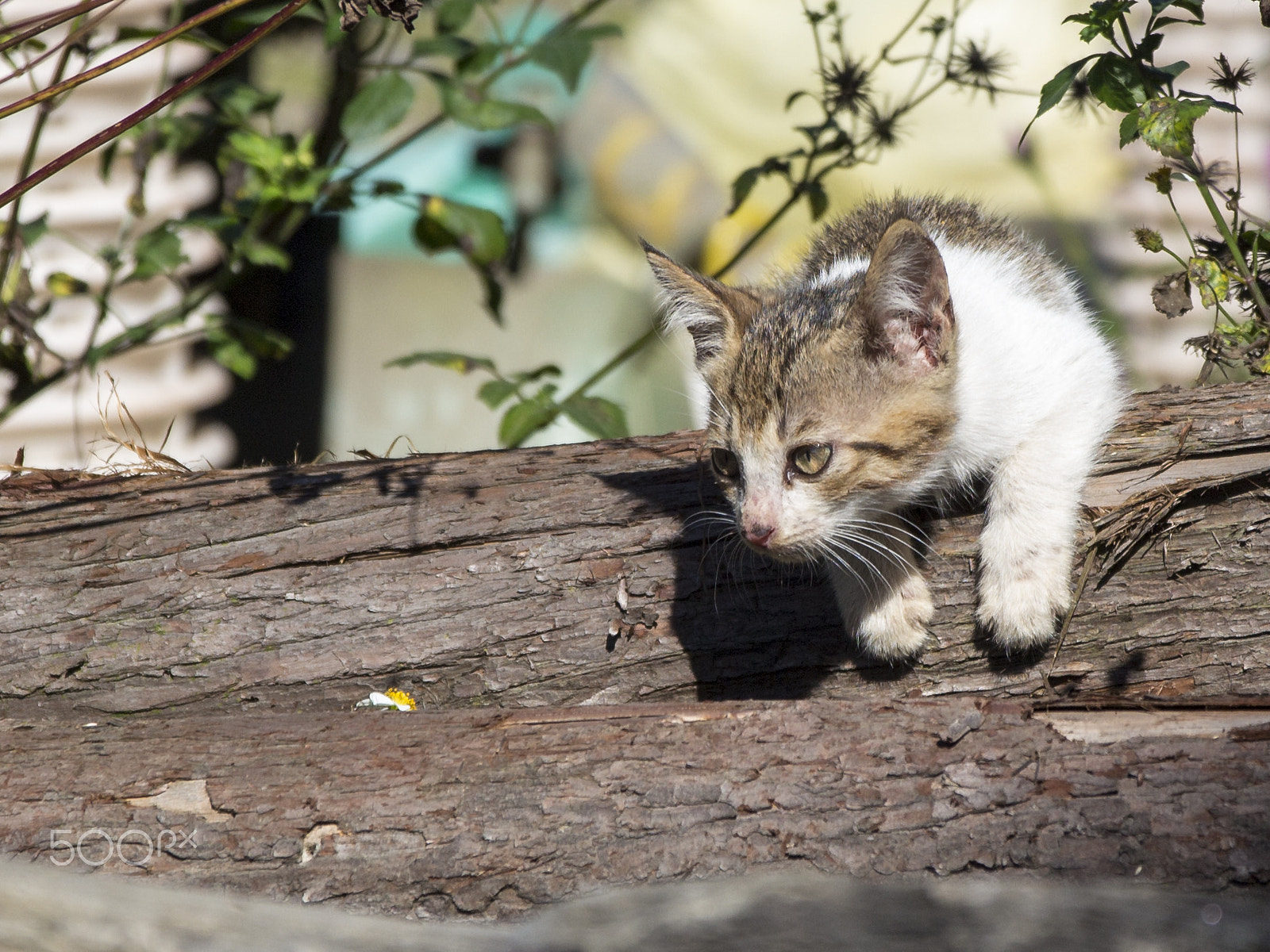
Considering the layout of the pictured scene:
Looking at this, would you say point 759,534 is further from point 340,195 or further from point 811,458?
point 340,195

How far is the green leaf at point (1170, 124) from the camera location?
2566 millimetres

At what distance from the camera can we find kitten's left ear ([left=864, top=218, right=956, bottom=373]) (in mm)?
2369

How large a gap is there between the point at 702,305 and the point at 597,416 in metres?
0.94

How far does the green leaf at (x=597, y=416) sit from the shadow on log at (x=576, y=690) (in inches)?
23.5

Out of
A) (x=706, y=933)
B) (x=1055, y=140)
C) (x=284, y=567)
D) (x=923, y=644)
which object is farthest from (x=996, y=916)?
(x=1055, y=140)

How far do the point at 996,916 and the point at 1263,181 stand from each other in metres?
5.08

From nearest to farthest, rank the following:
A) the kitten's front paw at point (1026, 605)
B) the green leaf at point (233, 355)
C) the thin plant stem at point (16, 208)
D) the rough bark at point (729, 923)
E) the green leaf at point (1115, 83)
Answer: the rough bark at point (729, 923) → the kitten's front paw at point (1026, 605) → the green leaf at point (1115, 83) → the thin plant stem at point (16, 208) → the green leaf at point (233, 355)

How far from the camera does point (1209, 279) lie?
2.89 m

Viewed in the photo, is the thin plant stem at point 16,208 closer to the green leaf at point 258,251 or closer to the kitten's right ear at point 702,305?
the green leaf at point 258,251

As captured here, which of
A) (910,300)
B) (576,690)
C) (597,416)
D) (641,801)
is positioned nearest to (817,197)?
(597,416)

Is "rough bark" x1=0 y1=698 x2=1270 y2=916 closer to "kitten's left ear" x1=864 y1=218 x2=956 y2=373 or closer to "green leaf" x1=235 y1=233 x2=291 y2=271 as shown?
"kitten's left ear" x1=864 y1=218 x2=956 y2=373

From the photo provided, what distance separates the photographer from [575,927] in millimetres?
1411

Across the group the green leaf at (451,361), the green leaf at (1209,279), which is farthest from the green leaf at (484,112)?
the green leaf at (1209,279)

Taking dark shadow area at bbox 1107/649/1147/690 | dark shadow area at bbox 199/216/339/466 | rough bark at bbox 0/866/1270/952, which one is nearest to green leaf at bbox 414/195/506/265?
dark shadow area at bbox 199/216/339/466
